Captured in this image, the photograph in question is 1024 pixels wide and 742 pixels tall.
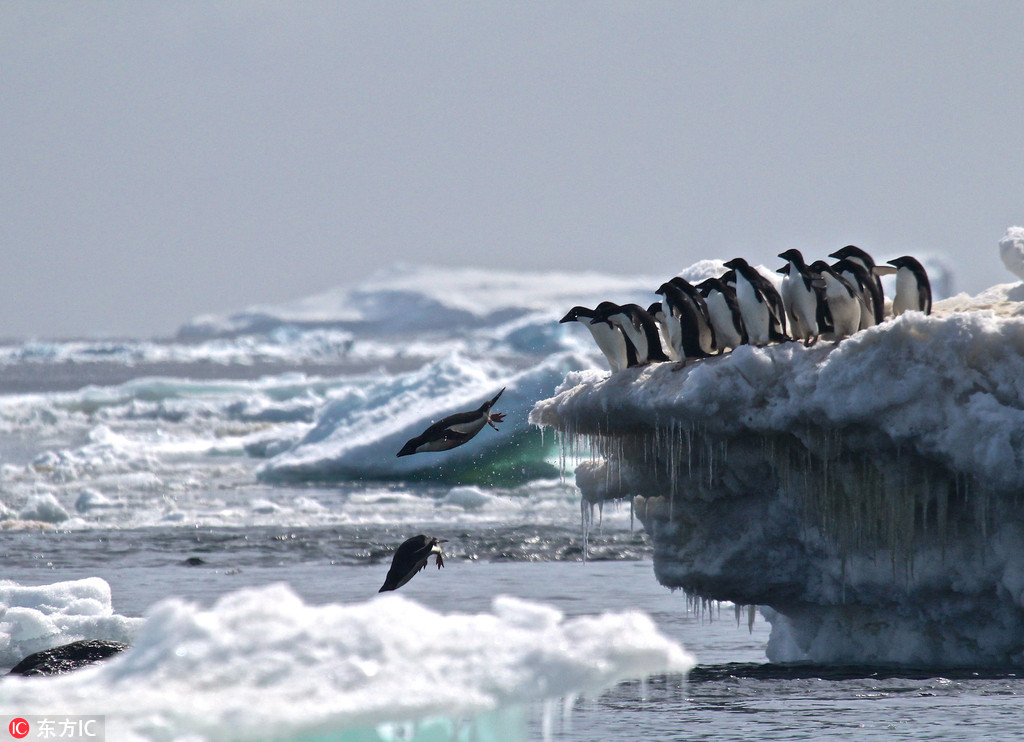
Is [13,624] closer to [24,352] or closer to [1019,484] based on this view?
[1019,484]

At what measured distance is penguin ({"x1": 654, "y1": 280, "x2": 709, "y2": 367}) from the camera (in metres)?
9.42

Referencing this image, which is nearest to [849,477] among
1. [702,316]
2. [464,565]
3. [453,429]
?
[702,316]

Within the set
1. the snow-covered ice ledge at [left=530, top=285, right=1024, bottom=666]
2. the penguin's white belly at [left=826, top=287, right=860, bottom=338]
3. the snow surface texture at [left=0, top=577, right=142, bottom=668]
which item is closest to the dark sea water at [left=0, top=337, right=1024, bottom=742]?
the snow-covered ice ledge at [left=530, top=285, right=1024, bottom=666]

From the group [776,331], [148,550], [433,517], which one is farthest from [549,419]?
[433,517]

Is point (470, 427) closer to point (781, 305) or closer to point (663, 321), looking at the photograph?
point (663, 321)

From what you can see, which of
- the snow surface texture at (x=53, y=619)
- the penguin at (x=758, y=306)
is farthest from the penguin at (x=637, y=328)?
the snow surface texture at (x=53, y=619)

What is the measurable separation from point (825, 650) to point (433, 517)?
32.9 feet

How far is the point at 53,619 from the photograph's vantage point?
933 cm

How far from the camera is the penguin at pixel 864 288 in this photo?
9.30 meters

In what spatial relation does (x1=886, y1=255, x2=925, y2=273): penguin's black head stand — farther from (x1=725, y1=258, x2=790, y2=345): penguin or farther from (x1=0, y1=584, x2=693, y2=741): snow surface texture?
(x1=0, y1=584, x2=693, y2=741): snow surface texture

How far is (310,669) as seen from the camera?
4266mm

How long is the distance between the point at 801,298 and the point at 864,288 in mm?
540

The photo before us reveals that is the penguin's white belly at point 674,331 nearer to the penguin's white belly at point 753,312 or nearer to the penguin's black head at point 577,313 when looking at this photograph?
the penguin's white belly at point 753,312

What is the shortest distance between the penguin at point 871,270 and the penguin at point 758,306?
0.66 metres
